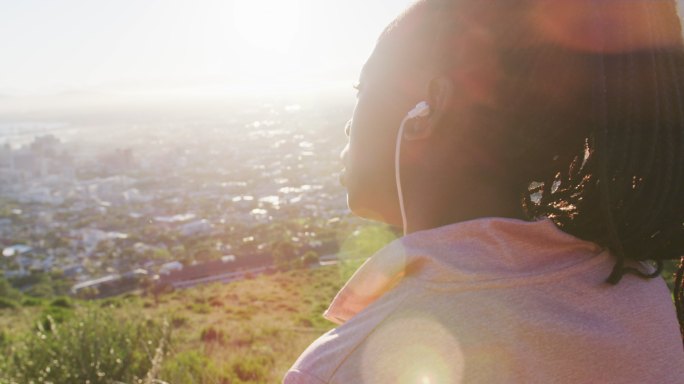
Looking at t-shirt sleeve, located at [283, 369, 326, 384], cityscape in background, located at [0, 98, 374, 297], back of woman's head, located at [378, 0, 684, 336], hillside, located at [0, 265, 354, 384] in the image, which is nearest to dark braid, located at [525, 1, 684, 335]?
back of woman's head, located at [378, 0, 684, 336]

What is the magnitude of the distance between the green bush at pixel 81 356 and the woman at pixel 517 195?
9.42ft

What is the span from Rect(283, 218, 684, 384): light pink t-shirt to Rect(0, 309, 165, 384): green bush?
9.70 feet

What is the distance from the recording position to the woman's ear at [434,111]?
833 mm

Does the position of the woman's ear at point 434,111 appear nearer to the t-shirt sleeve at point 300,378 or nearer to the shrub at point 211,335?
the t-shirt sleeve at point 300,378

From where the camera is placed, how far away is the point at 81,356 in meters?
3.47

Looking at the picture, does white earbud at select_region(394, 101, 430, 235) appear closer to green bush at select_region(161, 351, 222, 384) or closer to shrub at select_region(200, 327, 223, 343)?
green bush at select_region(161, 351, 222, 384)

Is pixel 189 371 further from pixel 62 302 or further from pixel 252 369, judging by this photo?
pixel 62 302

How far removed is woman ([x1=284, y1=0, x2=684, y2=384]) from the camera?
2.08 ft

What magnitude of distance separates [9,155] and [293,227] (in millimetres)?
28562

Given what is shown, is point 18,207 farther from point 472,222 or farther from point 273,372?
point 472,222

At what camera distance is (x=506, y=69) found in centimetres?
80

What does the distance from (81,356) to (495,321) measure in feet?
11.3

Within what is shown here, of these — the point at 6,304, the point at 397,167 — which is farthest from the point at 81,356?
the point at 6,304

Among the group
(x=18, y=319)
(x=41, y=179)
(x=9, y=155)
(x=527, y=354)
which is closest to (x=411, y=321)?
(x=527, y=354)
